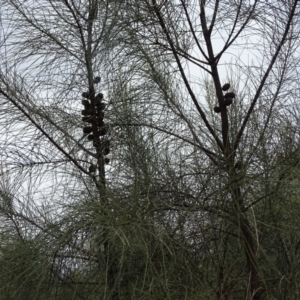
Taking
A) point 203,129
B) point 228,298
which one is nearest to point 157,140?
point 203,129

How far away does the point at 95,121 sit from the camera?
1.56m

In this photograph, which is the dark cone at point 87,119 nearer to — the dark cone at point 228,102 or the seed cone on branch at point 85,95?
the seed cone on branch at point 85,95

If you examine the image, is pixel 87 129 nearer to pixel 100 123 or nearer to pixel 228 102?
pixel 100 123

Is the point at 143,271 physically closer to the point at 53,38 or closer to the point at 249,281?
the point at 249,281

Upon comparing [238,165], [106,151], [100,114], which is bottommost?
[238,165]

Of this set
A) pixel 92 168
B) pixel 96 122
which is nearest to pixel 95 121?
pixel 96 122

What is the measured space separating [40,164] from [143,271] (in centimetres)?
50

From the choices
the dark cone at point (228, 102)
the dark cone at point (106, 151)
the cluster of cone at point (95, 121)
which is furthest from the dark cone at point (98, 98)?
the dark cone at point (228, 102)

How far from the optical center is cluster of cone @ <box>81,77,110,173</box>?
1511 millimetres

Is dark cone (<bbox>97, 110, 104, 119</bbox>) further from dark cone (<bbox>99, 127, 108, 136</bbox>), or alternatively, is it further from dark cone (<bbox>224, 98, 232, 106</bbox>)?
dark cone (<bbox>224, 98, 232, 106</bbox>)

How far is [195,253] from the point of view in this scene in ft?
4.32

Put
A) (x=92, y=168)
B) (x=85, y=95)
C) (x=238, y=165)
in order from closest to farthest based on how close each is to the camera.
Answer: (x=238, y=165)
(x=92, y=168)
(x=85, y=95)

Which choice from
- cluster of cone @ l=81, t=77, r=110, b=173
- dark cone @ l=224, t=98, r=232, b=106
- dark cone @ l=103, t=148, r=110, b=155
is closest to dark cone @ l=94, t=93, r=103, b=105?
cluster of cone @ l=81, t=77, r=110, b=173

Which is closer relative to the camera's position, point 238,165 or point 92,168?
point 238,165
